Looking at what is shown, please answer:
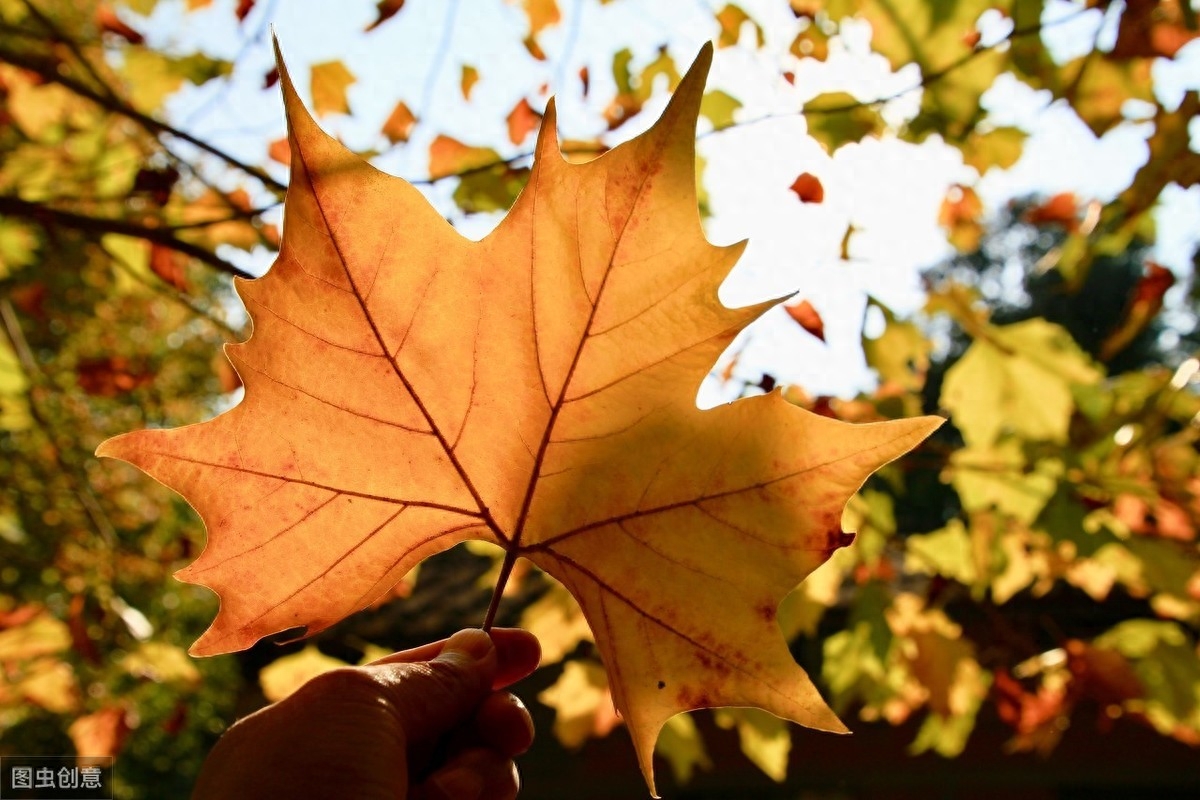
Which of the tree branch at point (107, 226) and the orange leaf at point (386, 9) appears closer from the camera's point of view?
the tree branch at point (107, 226)

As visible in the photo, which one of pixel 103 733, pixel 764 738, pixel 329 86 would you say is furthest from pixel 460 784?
pixel 103 733

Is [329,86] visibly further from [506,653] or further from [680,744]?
[680,744]

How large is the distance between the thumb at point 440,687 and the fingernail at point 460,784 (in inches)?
1.7

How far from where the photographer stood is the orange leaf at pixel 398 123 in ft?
7.16

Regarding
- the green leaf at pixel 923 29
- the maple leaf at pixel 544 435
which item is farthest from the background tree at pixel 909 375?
the maple leaf at pixel 544 435

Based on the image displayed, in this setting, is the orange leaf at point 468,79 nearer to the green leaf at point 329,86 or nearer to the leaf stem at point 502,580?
the green leaf at point 329,86

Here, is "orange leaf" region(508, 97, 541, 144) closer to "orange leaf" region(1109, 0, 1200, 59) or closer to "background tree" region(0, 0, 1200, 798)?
"background tree" region(0, 0, 1200, 798)

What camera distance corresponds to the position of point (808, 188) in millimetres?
1752

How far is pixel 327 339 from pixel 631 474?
0.30 meters

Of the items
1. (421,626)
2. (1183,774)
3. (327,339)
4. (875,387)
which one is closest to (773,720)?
(875,387)

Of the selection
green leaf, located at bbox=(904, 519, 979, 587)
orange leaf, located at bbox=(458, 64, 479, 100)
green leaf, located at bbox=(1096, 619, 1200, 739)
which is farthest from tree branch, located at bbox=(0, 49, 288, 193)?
green leaf, located at bbox=(1096, 619, 1200, 739)

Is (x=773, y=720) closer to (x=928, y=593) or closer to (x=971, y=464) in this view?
(x=928, y=593)

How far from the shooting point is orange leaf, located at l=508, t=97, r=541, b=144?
6.69ft

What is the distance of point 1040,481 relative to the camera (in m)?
1.91
